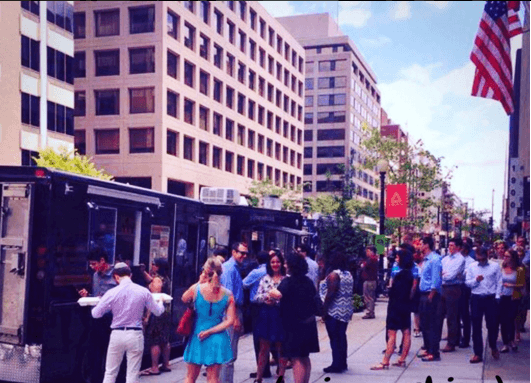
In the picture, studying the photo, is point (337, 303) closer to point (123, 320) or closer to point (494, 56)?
point (123, 320)

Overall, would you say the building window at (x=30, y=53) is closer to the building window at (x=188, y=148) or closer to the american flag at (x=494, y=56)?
the building window at (x=188, y=148)

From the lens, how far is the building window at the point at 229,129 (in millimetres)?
54812

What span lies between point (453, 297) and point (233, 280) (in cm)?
433

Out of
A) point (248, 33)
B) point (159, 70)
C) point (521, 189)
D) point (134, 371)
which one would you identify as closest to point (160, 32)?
point (159, 70)

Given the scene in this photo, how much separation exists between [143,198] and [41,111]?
94.1 feet

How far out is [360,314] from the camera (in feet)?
60.0

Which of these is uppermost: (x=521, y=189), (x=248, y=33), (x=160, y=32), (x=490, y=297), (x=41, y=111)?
(x=248, y=33)

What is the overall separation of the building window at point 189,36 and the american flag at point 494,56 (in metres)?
37.4

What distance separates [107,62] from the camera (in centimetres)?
4506

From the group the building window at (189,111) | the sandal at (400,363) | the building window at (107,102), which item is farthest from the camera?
the building window at (189,111)

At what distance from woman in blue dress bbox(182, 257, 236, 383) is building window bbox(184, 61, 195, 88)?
41.1m

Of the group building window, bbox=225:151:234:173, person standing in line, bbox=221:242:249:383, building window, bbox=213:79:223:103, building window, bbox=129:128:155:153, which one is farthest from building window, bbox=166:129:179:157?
person standing in line, bbox=221:242:249:383

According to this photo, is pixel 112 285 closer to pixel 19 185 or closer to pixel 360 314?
pixel 19 185

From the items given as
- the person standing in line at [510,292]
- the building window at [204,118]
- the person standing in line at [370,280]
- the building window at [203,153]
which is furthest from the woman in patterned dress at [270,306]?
the building window at [204,118]
